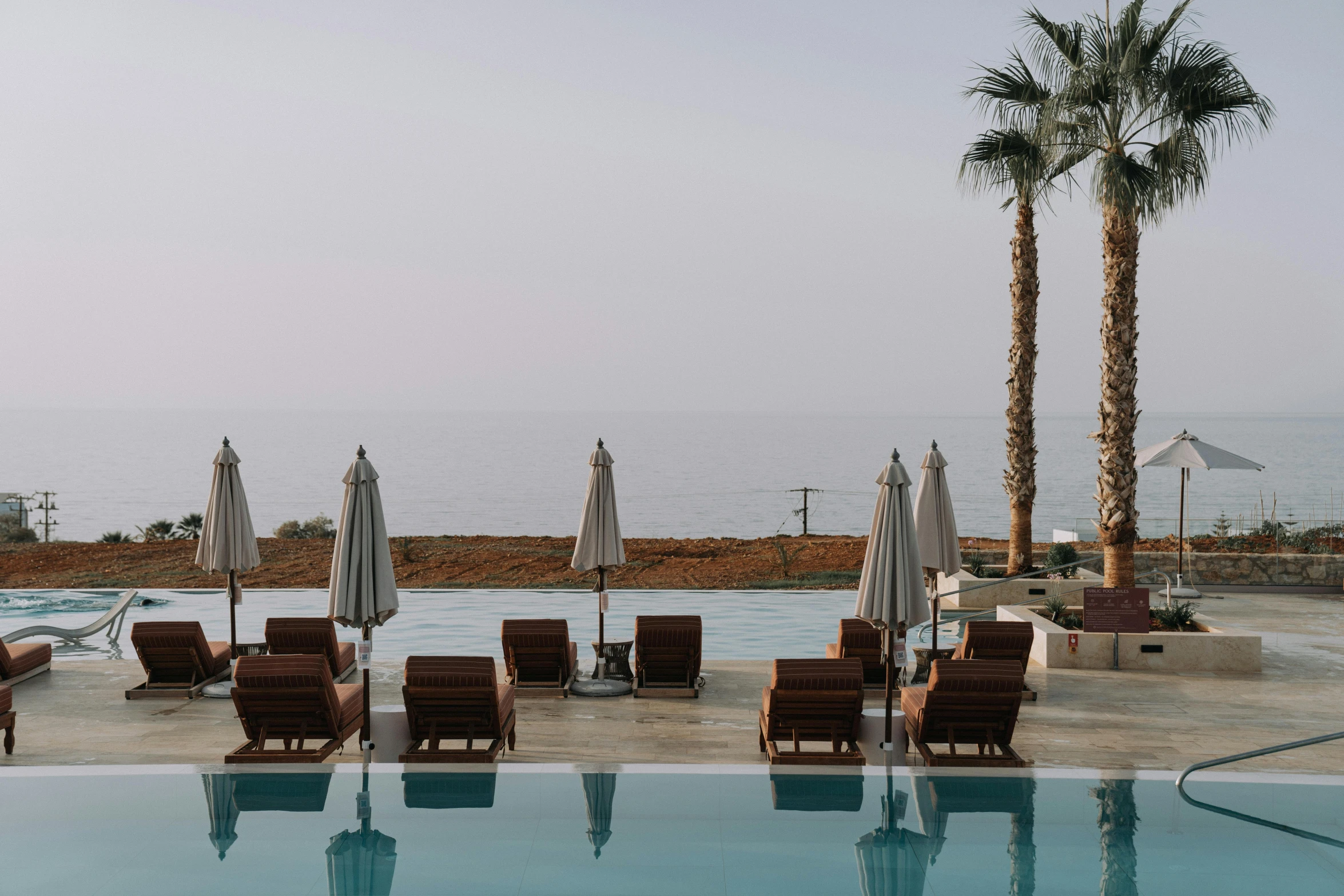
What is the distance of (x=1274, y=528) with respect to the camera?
69.3ft

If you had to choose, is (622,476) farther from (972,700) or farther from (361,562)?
(972,700)

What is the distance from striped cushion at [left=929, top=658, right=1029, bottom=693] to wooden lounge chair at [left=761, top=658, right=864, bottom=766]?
24.2 inches

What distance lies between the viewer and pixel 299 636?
10.4 m

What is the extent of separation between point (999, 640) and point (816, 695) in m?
3.32

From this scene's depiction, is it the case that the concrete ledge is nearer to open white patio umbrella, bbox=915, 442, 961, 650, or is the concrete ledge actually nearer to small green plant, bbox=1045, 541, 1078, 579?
open white patio umbrella, bbox=915, 442, 961, 650

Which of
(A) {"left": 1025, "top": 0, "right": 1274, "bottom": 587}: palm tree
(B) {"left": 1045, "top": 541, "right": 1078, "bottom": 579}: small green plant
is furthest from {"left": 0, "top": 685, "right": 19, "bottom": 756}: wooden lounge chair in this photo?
(B) {"left": 1045, "top": 541, "right": 1078, "bottom": 579}: small green plant

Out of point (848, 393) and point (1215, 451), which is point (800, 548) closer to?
point (1215, 451)

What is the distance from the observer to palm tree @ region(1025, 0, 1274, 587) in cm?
1297

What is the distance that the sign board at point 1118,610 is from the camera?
11758 millimetres

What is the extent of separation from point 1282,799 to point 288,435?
133 metres

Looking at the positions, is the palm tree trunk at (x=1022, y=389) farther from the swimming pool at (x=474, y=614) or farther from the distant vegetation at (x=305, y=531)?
the distant vegetation at (x=305, y=531)

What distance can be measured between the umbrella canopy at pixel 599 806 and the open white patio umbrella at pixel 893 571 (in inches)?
101

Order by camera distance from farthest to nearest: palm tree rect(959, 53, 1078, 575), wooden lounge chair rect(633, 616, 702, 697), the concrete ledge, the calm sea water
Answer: the calm sea water → palm tree rect(959, 53, 1078, 575) → the concrete ledge → wooden lounge chair rect(633, 616, 702, 697)

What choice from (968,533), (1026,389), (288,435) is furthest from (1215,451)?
(288,435)
